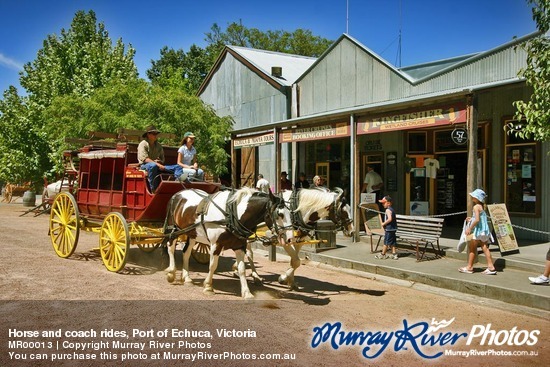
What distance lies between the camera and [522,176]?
12164mm

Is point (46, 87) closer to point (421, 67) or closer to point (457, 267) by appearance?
point (421, 67)

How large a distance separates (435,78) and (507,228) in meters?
5.79

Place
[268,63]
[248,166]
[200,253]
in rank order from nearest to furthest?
[200,253] → [248,166] → [268,63]

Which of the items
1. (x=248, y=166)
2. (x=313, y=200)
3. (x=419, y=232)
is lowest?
(x=419, y=232)

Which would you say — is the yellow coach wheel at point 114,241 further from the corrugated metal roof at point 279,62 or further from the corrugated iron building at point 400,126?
the corrugated metal roof at point 279,62

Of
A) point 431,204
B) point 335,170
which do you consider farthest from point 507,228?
point 335,170

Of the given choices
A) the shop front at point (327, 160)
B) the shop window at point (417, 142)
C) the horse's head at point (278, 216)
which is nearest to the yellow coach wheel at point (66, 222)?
the horse's head at point (278, 216)

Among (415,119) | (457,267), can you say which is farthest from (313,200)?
(415,119)

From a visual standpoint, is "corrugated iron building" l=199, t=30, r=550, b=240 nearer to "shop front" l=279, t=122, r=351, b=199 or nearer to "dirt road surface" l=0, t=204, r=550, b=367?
"shop front" l=279, t=122, r=351, b=199

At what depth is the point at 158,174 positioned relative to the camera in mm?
8766

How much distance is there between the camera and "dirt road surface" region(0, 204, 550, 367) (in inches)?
191

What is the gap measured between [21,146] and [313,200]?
22334mm

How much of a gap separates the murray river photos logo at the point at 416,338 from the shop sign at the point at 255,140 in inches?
403

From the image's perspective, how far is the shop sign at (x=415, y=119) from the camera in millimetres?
10047
